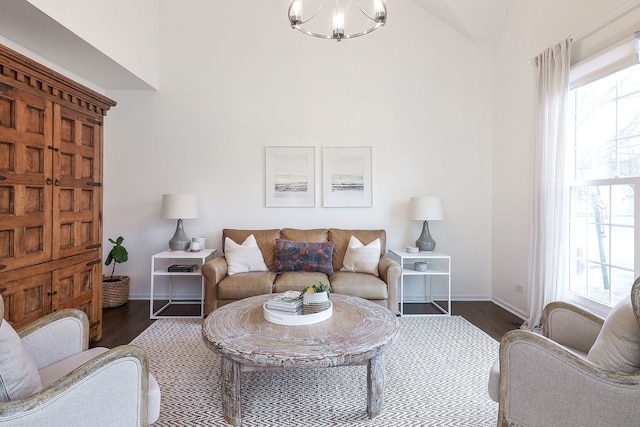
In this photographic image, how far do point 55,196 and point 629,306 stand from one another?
11.5ft

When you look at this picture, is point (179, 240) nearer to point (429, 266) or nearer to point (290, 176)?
point (290, 176)

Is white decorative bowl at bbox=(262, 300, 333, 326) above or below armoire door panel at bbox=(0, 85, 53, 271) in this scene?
below

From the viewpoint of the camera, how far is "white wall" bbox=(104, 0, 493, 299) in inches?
171

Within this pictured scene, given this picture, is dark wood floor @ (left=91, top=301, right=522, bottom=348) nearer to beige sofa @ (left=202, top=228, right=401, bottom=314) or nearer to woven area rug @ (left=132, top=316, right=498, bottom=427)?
woven area rug @ (left=132, top=316, right=498, bottom=427)

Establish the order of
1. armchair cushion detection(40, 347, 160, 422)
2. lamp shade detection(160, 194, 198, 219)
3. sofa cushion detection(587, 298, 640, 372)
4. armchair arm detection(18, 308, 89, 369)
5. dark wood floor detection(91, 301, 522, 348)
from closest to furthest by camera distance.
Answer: sofa cushion detection(587, 298, 640, 372) → armchair cushion detection(40, 347, 160, 422) → armchair arm detection(18, 308, 89, 369) → dark wood floor detection(91, 301, 522, 348) → lamp shade detection(160, 194, 198, 219)

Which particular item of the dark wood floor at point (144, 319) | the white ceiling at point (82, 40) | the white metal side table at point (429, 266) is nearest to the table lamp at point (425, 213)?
the white metal side table at point (429, 266)

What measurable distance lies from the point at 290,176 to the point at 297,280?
1472 millimetres

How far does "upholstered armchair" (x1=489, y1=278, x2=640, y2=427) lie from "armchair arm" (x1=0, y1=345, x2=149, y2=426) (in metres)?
1.64

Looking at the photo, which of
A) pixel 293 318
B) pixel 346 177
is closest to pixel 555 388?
pixel 293 318

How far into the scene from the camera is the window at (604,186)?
258 centimetres

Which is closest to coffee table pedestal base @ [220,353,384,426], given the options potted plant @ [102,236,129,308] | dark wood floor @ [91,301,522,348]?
dark wood floor @ [91,301,522,348]

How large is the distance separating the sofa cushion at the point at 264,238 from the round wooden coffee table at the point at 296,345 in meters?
1.67

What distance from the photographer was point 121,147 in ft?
14.3

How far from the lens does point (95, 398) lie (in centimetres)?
135
